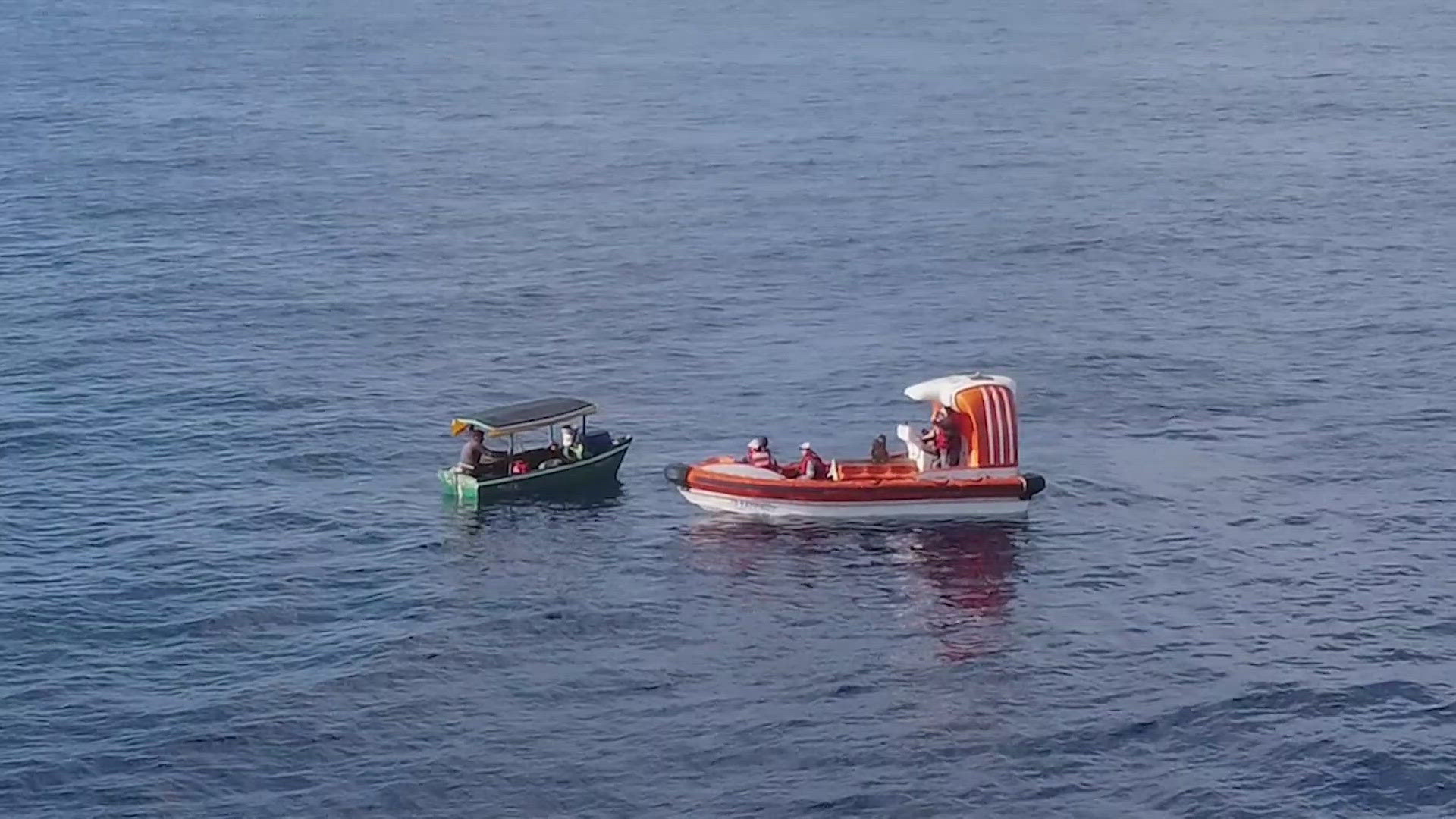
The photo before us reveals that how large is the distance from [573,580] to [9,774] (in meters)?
20.8

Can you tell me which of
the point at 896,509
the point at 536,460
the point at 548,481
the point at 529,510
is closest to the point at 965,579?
the point at 896,509

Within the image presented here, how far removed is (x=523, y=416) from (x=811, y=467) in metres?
11.2

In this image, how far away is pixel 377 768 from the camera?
58656 mm

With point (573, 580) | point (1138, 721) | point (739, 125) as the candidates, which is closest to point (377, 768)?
point (573, 580)

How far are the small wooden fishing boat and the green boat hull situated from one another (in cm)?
3

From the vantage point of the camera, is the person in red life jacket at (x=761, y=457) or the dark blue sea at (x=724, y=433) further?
the person in red life jacket at (x=761, y=457)

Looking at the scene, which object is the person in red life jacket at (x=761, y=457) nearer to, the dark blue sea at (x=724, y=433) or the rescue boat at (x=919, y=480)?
the rescue boat at (x=919, y=480)

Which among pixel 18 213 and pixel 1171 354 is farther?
pixel 18 213

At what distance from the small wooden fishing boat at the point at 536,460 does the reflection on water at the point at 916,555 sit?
5.53 meters

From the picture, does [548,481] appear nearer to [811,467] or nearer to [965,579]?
[811,467]

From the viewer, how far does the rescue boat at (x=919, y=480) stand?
252 feet

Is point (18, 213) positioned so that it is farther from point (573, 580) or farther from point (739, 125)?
point (573, 580)

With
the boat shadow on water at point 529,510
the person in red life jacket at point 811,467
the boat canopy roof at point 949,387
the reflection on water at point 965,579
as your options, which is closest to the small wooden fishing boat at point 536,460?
the boat shadow on water at point 529,510

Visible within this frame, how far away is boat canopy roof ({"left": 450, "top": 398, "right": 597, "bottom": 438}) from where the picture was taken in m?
78.9
